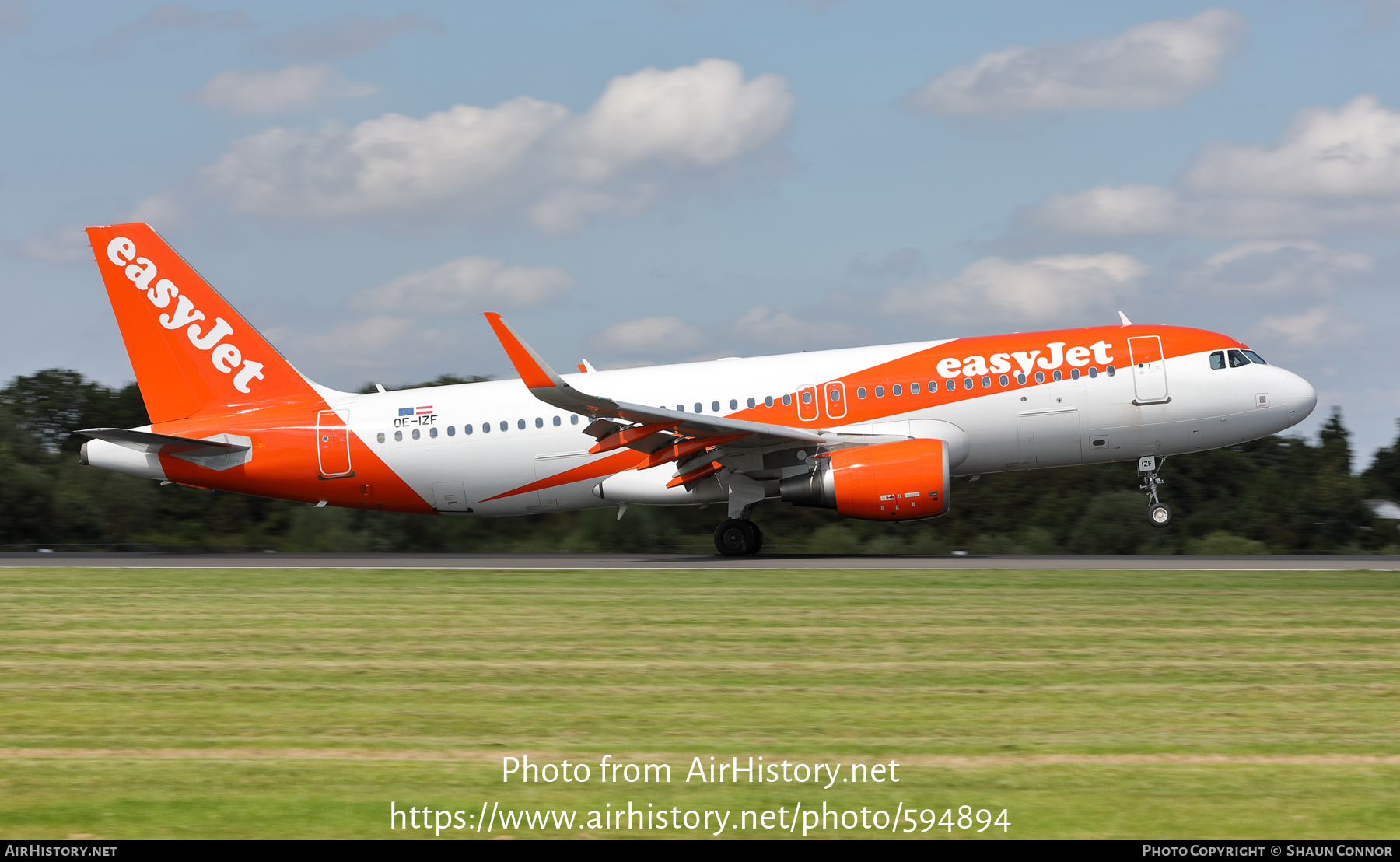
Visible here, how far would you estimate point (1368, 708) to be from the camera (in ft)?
29.9

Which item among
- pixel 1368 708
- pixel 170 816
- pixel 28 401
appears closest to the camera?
pixel 170 816

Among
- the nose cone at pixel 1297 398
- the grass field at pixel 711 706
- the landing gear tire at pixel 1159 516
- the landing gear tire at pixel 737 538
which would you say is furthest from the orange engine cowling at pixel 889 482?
the nose cone at pixel 1297 398

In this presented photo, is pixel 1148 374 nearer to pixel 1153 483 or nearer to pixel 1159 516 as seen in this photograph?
pixel 1153 483

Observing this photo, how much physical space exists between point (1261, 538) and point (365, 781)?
92.1 ft

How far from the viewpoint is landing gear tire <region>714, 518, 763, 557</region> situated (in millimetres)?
24375

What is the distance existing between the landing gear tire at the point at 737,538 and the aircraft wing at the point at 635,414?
2.01 meters

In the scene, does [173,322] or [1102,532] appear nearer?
[173,322]

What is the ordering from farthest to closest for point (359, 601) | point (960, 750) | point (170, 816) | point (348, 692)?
point (359, 601)
point (348, 692)
point (960, 750)
point (170, 816)

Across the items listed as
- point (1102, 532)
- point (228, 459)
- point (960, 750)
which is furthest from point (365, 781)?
point (1102, 532)

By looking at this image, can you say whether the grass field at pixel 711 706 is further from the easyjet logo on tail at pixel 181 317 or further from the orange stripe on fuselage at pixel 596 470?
the easyjet logo on tail at pixel 181 317

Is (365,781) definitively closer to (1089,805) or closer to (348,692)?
(348,692)

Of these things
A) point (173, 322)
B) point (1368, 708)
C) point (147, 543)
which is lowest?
point (1368, 708)

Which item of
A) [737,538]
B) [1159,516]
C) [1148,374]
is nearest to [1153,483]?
[1159,516]

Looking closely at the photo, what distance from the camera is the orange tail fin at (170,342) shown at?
85.3ft
